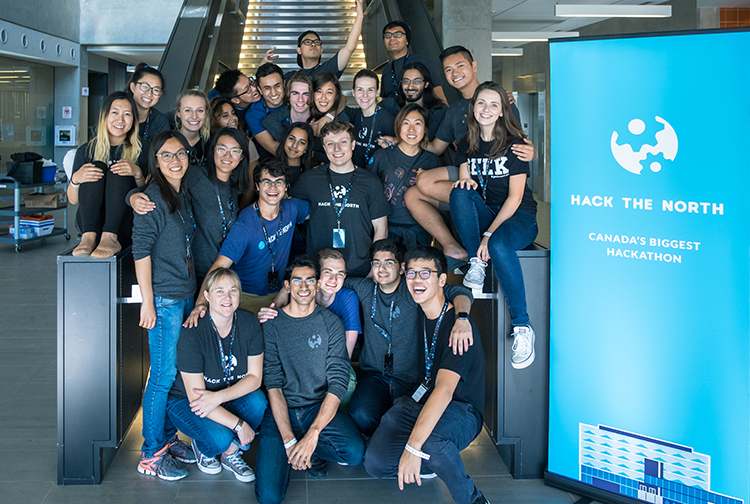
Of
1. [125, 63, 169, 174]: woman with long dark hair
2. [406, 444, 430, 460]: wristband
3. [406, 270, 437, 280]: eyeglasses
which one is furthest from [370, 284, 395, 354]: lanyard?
[125, 63, 169, 174]: woman with long dark hair

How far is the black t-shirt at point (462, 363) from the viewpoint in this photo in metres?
3.01

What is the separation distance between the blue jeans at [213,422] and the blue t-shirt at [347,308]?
22.4 inches

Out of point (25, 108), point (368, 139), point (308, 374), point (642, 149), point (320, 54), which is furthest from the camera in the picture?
point (25, 108)

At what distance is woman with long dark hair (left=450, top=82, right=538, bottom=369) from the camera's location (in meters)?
3.09

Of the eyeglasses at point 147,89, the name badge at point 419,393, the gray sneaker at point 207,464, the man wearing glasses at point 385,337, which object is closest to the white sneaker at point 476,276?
the man wearing glasses at point 385,337

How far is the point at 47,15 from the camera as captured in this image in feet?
43.3

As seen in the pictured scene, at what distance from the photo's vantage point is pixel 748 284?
263cm

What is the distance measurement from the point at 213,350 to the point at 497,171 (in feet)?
5.54

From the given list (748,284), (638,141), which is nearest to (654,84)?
(638,141)

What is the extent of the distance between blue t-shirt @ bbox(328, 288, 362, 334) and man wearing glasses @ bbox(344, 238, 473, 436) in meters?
0.04

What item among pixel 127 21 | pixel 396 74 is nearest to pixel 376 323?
pixel 396 74

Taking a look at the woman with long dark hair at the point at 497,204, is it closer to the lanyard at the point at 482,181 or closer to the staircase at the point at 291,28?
the lanyard at the point at 482,181

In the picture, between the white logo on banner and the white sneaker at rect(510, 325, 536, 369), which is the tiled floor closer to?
the white sneaker at rect(510, 325, 536, 369)

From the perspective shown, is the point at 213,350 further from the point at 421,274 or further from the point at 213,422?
the point at 421,274
